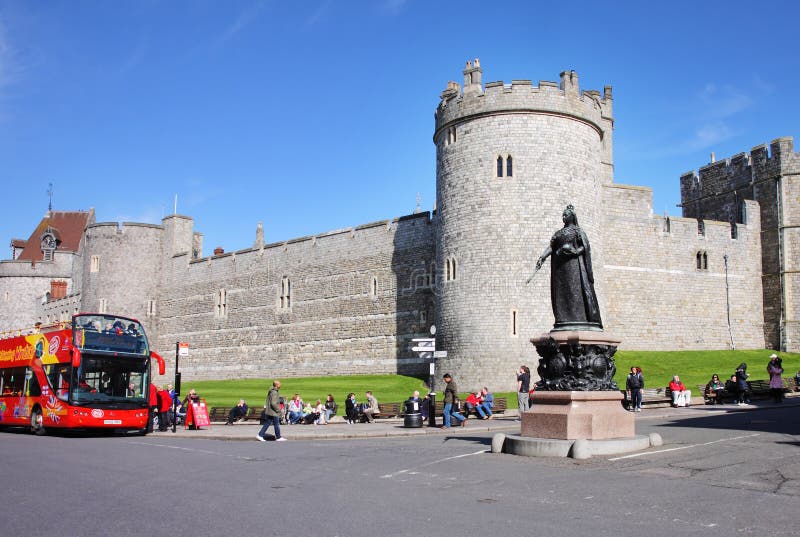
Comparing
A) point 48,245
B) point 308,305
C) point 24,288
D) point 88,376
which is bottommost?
point 88,376

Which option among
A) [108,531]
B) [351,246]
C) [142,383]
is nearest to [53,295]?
[351,246]

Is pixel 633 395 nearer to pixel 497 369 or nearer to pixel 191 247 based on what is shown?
pixel 497 369

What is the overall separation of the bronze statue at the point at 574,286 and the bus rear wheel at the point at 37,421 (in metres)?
14.1

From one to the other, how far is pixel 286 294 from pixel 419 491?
34010mm

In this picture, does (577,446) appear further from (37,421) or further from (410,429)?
(37,421)

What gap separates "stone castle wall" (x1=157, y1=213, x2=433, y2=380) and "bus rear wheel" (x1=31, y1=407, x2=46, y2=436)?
16.3 m

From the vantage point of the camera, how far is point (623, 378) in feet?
98.7

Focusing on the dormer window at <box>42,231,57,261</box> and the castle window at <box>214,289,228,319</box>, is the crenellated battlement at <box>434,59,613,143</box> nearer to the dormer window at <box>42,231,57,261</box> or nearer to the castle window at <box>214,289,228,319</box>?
the castle window at <box>214,289,228,319</box>

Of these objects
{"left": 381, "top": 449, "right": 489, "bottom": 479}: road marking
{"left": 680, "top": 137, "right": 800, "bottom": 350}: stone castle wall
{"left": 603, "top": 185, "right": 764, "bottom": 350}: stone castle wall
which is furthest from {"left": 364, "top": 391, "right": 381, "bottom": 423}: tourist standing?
{"left": 680, "top": 137, "right": 800, "bottom": 350}: stone castle wall

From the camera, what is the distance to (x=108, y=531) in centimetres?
757

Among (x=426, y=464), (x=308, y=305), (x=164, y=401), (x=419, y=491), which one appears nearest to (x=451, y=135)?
(x=308, y=305)

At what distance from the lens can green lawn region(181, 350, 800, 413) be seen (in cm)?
3033

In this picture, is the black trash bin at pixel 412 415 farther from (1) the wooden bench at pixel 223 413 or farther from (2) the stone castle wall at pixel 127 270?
(2) the stone castle wall at pixel 127 270

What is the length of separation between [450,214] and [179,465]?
19.1m
